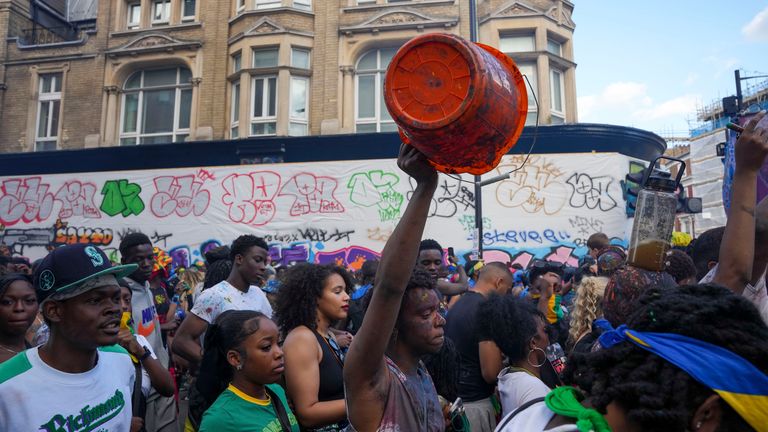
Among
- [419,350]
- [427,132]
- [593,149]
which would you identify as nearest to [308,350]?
[419,350]

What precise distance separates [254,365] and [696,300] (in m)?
2.32

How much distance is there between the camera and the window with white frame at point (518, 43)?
51.2 ft

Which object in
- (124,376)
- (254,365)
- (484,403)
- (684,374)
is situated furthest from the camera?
(484,403)

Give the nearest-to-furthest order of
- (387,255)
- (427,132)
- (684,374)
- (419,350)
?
(684,374) → (427,132) → (387,255) → (419,350)

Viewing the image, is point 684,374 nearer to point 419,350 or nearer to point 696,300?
point 696,300

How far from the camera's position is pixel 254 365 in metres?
2.98

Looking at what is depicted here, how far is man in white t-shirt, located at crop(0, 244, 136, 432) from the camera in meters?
2.20

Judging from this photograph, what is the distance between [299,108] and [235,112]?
82.1 inches

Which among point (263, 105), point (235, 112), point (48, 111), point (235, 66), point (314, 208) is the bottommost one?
point (314, 208)

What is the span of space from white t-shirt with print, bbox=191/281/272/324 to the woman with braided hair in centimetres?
336

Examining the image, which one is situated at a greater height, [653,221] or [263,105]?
[263,105]

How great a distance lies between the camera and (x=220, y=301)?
450 cm

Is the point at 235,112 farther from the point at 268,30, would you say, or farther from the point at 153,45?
the point at 153,45

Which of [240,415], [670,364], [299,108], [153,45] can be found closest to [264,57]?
[299,108]
